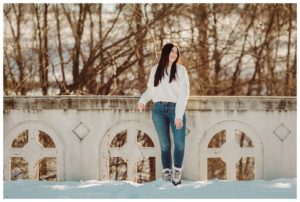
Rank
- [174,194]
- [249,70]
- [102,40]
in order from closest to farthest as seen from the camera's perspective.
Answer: [174,194] < [102,40] < [249,70]

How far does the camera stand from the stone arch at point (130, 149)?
544 centimetres

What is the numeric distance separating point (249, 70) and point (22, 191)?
938cm

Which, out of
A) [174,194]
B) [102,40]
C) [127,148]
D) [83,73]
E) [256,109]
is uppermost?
[102,40]

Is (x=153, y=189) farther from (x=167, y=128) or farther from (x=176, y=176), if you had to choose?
(x=167, y=128)

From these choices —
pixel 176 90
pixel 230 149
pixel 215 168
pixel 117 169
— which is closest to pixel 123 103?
pixel 176 90

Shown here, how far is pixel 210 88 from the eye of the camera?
12.5 m

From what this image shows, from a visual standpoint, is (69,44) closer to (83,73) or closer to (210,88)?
A: (83,73)

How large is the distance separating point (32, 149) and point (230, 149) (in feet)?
6.66

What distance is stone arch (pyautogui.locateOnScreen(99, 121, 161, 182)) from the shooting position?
544cm

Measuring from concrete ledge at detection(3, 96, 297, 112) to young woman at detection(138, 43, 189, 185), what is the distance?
1.33ft

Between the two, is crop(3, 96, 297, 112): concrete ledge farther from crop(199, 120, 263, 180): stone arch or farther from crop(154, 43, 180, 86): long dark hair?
crop(154, 43, 180, 86): long dark hair

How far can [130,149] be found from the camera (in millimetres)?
5457

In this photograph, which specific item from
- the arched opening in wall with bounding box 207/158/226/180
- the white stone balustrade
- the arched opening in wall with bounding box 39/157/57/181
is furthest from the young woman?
the arched opening in wall with bounding box 207/158/226/180

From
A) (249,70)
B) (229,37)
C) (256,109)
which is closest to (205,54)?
(229,37)
